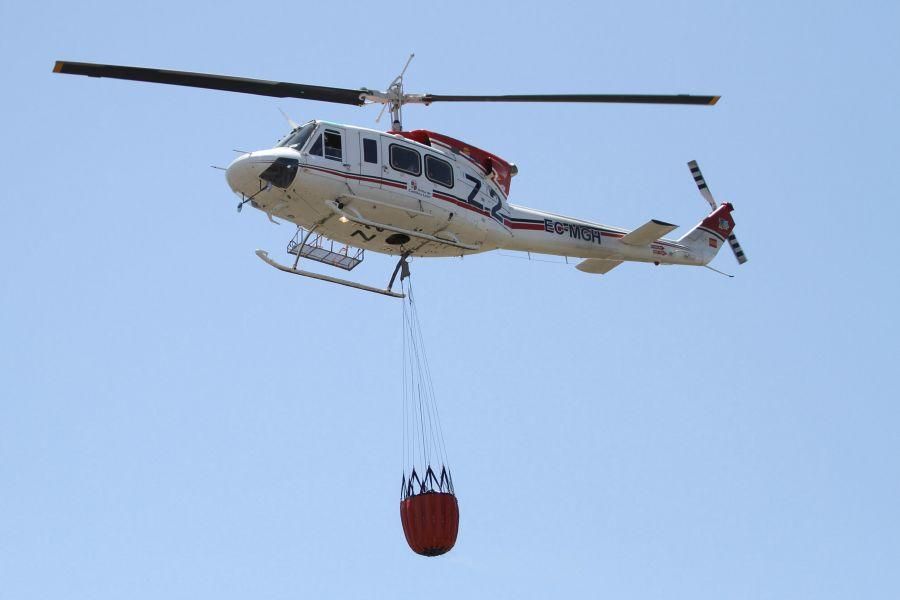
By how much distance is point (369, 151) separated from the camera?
22.8m

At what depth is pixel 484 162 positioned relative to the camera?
2469cm

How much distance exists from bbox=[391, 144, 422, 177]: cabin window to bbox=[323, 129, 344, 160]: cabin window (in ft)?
3.18

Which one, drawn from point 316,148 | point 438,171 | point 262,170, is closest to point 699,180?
point 438,171

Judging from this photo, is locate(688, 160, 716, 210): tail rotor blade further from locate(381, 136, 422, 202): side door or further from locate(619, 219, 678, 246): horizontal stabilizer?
locate(381, 136, 422, 202): side door

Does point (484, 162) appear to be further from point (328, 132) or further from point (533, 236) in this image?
point (328, 132)

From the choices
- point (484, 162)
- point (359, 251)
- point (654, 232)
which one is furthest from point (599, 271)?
point (359, 251)

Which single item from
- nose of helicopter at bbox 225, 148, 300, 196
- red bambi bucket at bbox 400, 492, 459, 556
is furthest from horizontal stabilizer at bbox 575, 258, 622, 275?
nose of helicopter at bbox 225, 148, 300, 196

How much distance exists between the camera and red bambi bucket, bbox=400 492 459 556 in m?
22.5

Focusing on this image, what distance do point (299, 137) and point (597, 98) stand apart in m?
5.10

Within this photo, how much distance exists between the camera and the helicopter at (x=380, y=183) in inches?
869

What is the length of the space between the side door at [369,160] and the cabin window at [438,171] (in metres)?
0.95

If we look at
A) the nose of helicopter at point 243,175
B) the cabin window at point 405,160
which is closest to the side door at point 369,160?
the cabin window at point 405,160

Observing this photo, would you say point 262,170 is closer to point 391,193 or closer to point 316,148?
point 316,148

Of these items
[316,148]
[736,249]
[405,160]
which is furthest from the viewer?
[736,249]
